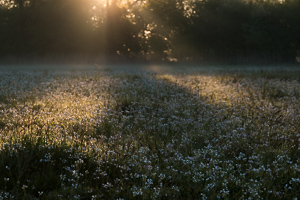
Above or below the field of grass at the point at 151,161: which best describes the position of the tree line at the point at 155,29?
above

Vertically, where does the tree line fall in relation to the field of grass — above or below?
above

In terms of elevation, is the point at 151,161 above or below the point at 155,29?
below

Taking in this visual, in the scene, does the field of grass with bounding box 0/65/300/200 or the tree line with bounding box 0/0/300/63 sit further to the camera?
the tree line with bounding box 0/0/300/63

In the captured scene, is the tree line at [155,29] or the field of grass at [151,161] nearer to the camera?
the field of grass at [151,161]

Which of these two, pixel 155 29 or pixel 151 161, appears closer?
pixel 151 161

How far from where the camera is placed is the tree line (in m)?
52.1

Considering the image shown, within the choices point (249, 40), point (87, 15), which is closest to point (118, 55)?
point (87, 15)

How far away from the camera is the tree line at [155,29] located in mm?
52062

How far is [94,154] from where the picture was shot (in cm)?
474

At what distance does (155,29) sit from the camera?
60094 mm

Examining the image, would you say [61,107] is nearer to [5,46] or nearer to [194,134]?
[194,134]

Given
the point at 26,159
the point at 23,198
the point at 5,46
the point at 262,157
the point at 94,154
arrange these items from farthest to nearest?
the point at 5,46 → the point at 262,157 → the point at 94,154 → the point at 26,159 → the point at 23,198

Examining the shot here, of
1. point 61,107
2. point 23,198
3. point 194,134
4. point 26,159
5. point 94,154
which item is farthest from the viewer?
point 61,107

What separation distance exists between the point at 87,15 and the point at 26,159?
169 ft
